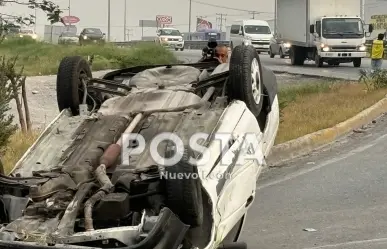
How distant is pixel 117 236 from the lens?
3.61 meters

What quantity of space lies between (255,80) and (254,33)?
108 feet

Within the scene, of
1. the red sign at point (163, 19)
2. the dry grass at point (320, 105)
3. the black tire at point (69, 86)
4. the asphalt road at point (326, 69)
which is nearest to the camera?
the black tire at point (69, 86)

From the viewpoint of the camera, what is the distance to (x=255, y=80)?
5.72 m

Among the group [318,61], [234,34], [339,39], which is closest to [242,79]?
[339,39]

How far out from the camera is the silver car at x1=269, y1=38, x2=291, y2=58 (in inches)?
1301

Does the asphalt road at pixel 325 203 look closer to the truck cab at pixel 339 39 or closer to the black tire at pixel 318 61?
the truck cab at pixel 339 39

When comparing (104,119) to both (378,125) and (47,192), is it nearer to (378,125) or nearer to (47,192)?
(47,192)

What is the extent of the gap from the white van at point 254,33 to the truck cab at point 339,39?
10278 mm

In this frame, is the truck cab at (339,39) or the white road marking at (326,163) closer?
the white road marking at (326,163)

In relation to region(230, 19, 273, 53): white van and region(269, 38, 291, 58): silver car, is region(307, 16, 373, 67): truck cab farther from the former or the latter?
region(230, 19, 273, 53): white van

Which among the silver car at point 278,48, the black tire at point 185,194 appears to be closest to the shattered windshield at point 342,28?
the silver car at point 278,48

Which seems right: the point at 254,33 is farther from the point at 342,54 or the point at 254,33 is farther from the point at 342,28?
the point at 342,54

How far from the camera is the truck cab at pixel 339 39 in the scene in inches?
1038

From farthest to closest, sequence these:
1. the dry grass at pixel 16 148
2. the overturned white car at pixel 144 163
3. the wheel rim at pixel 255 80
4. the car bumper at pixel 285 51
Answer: the car bumper at pixel 285 51
the dry grass at pixel 16 148
the wheel rim at pixel 255 80
the overturned white car at pixel 144 163
